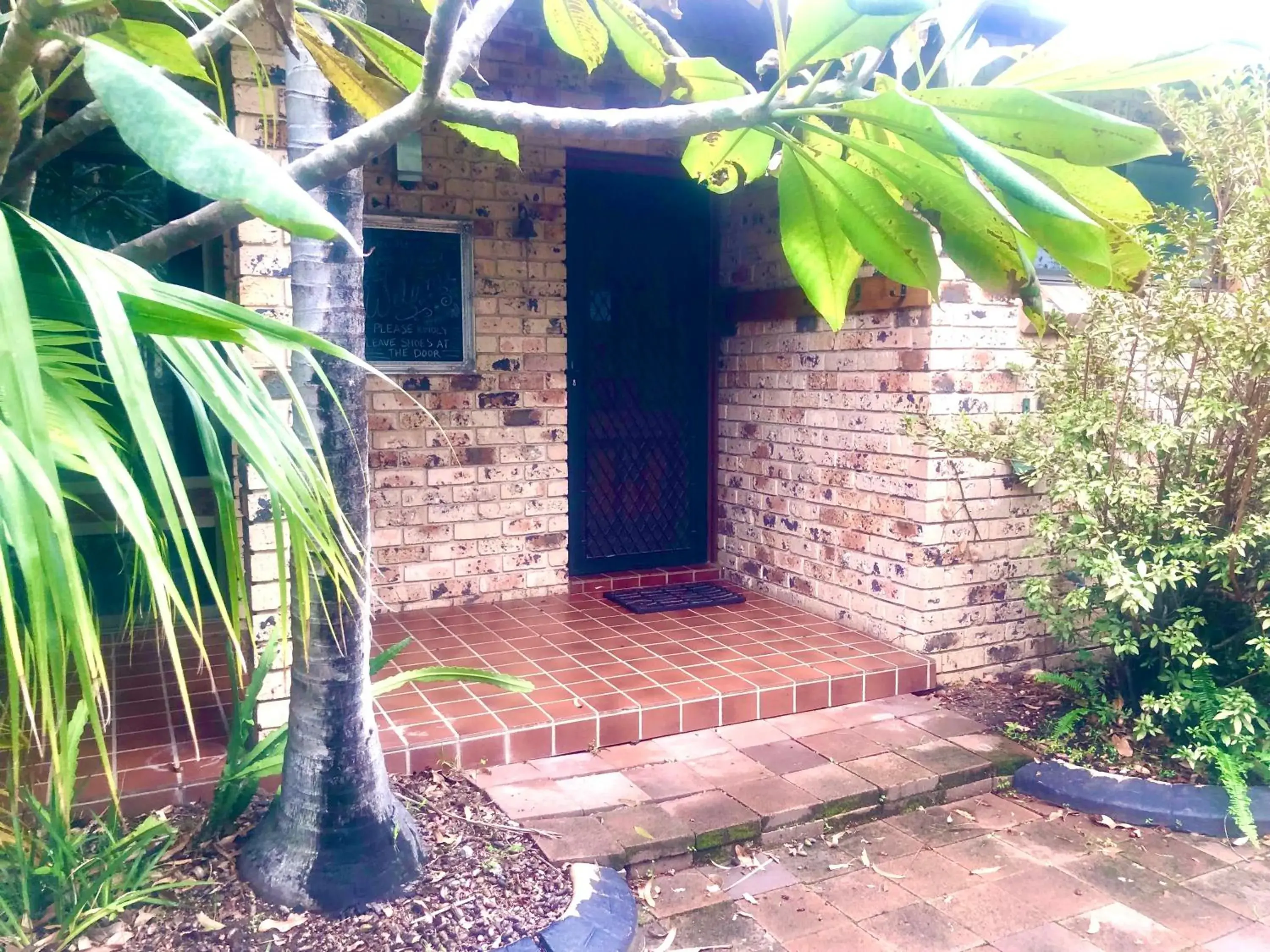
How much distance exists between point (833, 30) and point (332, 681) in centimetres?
165

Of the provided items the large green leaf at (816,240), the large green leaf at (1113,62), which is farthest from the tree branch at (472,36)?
the large green leaf at (1113,62)

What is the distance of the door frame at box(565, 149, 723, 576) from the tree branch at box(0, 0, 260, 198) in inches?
140

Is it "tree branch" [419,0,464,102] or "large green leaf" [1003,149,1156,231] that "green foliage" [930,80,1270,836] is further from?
"tree branch" [419,0,464,102]

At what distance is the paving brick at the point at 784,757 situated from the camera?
3.09 metres

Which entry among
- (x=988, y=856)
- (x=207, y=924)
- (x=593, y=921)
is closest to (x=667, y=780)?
(x=593, y=921)

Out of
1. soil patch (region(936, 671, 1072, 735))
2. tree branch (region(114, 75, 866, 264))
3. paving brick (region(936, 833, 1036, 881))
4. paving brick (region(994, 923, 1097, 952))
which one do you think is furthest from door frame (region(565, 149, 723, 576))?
tree branch (region(114, 75, 866, 264))

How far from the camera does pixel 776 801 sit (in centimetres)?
284

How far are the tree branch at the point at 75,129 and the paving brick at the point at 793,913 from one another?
7.31ft

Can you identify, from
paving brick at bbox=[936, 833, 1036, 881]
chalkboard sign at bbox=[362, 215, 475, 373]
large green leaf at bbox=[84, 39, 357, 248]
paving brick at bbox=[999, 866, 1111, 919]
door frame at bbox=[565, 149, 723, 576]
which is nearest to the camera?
large green leaf at bbox=[84, 39, 357, 248]

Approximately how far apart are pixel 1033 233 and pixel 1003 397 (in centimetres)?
290

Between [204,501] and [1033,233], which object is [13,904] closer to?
[1033,233]

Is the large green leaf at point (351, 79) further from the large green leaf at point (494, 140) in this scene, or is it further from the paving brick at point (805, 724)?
the paving brick at point (805, 724)

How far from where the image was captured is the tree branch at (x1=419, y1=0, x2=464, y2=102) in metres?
1.27

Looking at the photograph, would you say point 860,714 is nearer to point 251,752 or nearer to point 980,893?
point 980,893
